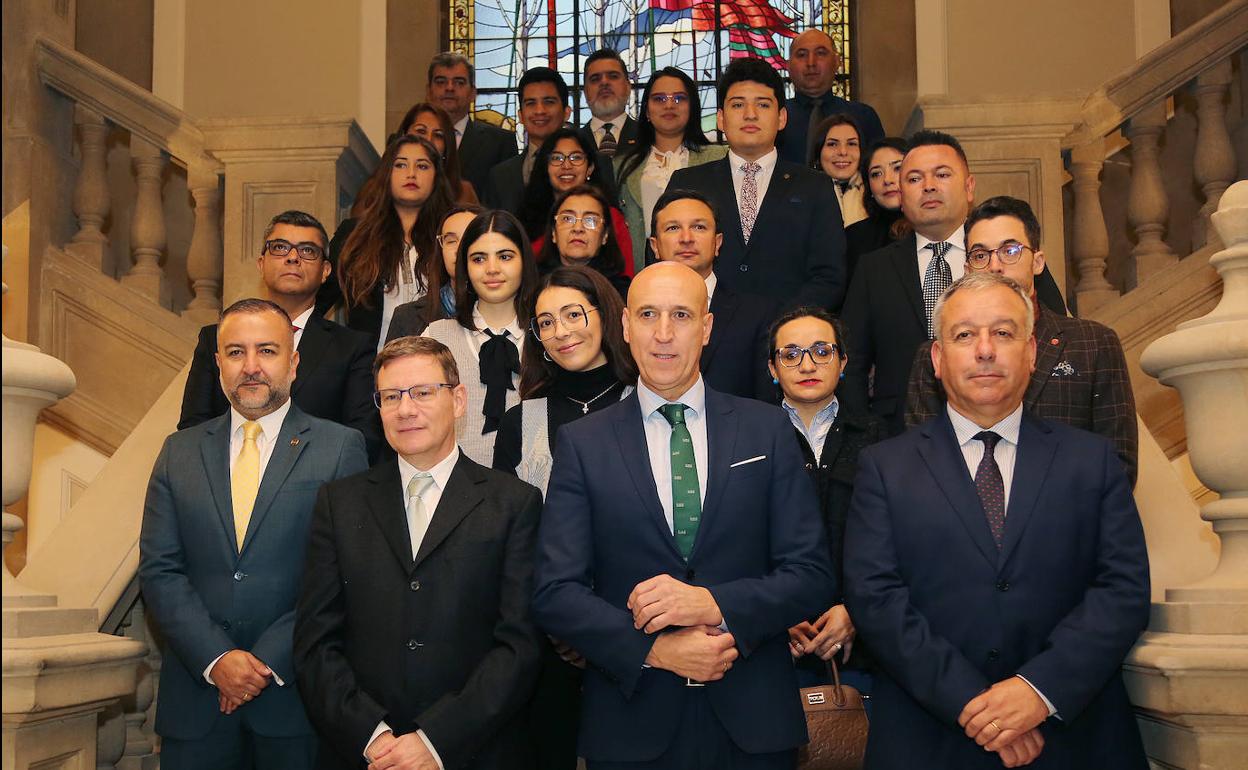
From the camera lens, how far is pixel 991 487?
10.8 ft

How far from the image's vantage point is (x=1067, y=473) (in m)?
3.23

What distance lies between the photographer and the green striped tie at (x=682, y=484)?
10.7 feet

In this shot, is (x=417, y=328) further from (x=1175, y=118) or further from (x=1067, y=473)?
(x=1175, y=118)

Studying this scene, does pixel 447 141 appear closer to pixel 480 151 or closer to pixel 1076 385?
pixel 480 151

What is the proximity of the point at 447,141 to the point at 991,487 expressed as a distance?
3.64 meters

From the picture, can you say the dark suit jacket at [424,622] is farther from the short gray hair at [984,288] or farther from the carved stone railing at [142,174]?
the carved stone railing at [142,174]

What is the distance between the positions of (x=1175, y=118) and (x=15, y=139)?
5.66m

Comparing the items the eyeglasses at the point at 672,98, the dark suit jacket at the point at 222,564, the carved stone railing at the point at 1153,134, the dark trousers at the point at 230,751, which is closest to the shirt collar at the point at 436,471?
the dark suit jacket at the point at 222,564

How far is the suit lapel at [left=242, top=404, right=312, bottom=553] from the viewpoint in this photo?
3.76 metres

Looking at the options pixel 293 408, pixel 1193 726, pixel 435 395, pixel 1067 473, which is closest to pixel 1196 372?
pixel 1067 473

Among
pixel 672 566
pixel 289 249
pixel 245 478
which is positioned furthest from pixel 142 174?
pixel 672 566

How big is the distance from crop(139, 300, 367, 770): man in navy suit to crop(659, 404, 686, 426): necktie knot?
101 cm

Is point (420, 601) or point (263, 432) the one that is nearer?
point (420, 601)

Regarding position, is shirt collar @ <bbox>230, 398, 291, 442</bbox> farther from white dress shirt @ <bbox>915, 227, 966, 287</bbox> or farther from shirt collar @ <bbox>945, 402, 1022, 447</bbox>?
white dress shirt @ <bbox>915, 227, 966, 287</bbox>
